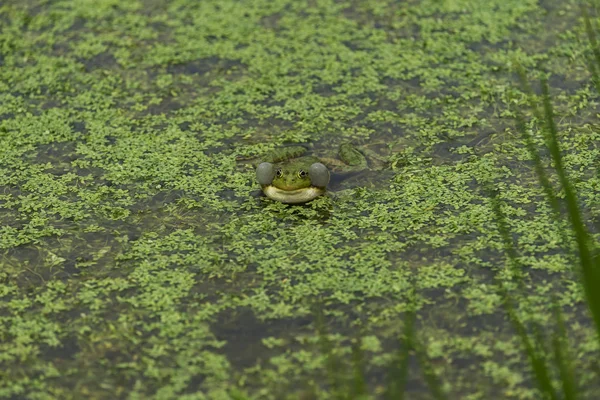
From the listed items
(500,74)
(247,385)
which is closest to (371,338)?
(247,385)

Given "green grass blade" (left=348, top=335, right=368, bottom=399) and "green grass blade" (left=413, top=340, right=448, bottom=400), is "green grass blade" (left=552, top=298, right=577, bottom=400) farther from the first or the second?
"green grass blade" (left=348, top=335, right=368, bottom=399)

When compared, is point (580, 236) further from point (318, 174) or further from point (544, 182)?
point (318, 174)

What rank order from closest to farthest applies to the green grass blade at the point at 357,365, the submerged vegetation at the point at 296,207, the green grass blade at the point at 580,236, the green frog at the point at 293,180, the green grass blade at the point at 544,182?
the green grass blade at the point at 580,236 < the green grass blade at the point at 544,182 < the green grass blade at the point at 357,365 < the submerged vegetation at the point at 296,207 < the green frog at the point at 293,180

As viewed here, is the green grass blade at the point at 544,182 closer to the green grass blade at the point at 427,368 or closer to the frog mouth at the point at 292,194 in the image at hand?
the green grass blade at the point at 427,368

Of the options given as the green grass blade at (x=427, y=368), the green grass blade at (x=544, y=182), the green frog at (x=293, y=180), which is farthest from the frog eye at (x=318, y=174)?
the green grass blade at (x=427, y=368)

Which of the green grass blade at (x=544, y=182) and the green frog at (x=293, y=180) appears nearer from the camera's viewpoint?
the green grass blade at (x=544, y=182)

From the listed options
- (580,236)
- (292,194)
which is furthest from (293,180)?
(580,236)

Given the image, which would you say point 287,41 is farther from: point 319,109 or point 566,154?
point 566,154

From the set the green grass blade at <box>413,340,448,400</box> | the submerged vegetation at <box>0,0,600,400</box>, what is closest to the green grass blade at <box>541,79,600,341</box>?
the submerged vegetation at <box>0,0,600,400</box>
